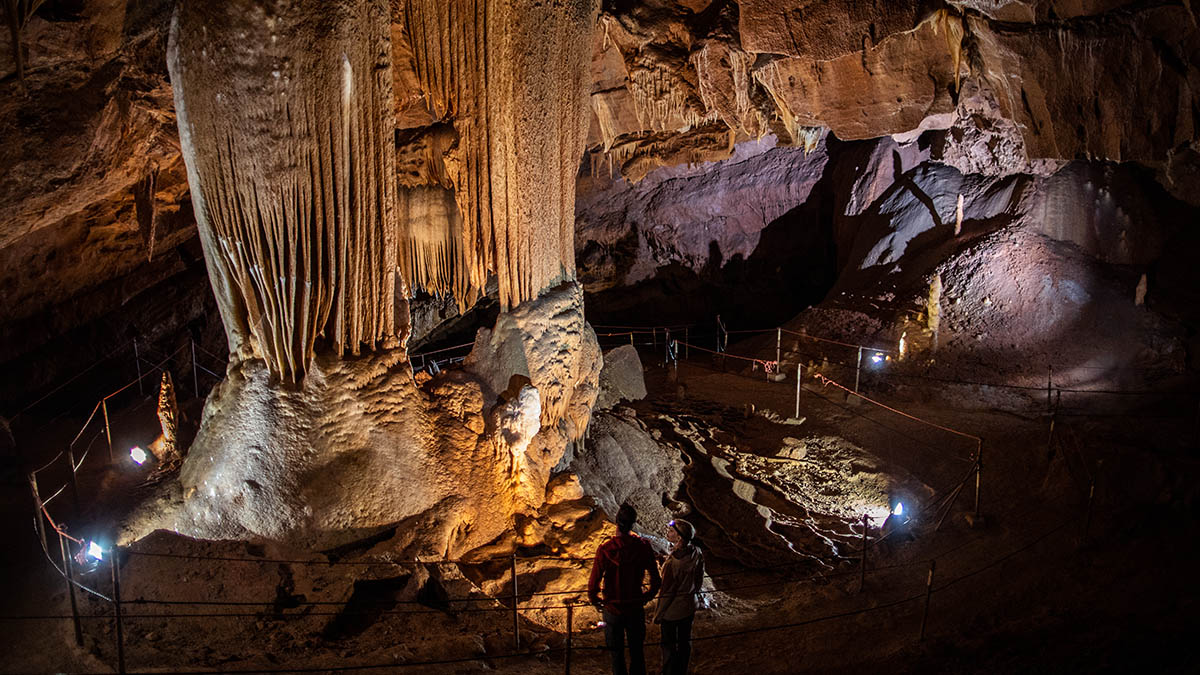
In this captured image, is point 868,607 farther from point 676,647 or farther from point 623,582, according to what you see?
point 623,582

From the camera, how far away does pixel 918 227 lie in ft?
47.0

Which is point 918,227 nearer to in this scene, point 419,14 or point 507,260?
point 507,260

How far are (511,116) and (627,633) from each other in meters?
4.50

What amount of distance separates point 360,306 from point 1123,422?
8.02 meters

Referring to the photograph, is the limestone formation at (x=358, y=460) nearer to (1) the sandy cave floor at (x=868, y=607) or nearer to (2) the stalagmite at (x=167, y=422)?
(1) the sandy cave floor at (x=868, y=607)

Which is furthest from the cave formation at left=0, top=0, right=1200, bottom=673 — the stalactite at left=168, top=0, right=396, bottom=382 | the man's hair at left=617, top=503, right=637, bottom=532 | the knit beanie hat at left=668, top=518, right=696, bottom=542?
the knit beanie hat at left=668, top=518, right=696, bottom=542

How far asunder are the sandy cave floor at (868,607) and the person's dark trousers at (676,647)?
0.78m

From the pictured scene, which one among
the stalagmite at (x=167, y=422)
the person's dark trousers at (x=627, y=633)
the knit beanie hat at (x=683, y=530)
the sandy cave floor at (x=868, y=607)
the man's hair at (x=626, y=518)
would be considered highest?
the man's hair at (x=626, y=518)

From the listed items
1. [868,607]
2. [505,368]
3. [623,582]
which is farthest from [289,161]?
[868,607]

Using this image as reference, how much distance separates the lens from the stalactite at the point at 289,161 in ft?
15.8

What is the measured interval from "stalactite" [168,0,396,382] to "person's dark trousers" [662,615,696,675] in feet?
10.4

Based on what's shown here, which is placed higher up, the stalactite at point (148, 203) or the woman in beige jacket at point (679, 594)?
the stalactite at point (148, 203)

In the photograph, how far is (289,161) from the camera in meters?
5.03

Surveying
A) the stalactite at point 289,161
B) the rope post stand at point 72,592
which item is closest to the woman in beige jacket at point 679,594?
the stalactite at point 289,161
